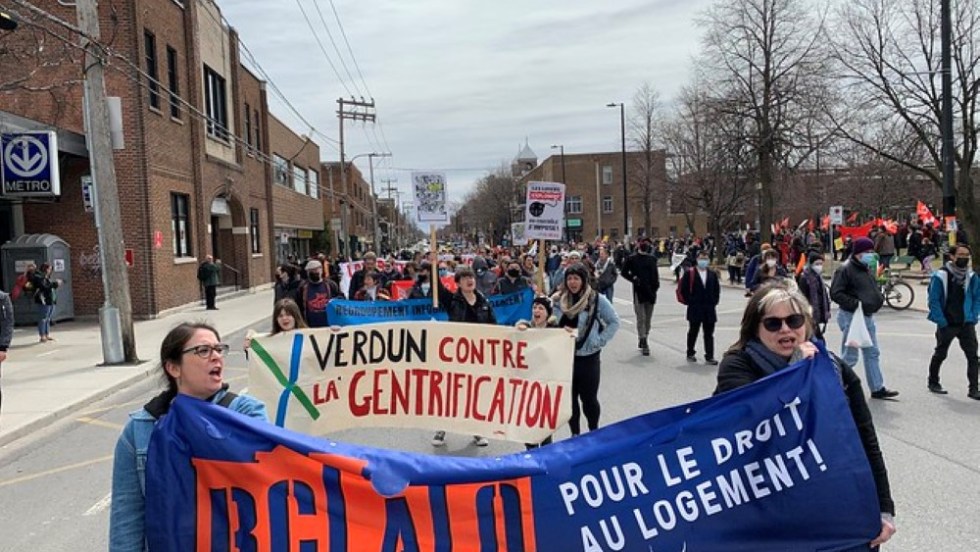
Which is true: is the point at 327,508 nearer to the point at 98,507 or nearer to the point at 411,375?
the point at 411,375

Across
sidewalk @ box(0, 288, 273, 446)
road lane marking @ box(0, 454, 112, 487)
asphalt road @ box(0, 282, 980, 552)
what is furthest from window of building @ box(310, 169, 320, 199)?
road lane marking @ box(0, 454, 112, 487)

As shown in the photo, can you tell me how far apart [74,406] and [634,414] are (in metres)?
7.41

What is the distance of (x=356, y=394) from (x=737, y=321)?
41.9ft

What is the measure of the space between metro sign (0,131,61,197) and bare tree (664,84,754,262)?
89.0 feet

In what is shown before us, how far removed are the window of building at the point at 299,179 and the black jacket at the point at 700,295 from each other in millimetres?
39746

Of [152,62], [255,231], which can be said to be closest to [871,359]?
[152,62]

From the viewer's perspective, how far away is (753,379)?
10.2 feet

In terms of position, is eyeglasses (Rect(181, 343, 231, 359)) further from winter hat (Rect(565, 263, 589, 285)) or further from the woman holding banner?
winter hat (Rect(565, 263, 589, 285))

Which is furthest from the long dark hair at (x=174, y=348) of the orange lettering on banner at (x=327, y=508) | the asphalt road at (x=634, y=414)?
the asphalt road at (x=634, y=414)

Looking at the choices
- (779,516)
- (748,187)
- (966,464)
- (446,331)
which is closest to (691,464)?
(779,516)

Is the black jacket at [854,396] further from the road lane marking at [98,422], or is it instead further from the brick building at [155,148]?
the brick building at [155,148]

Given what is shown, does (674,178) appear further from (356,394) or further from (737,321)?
(356,394)

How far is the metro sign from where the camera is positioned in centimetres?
1761

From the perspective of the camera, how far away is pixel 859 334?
8312mm
